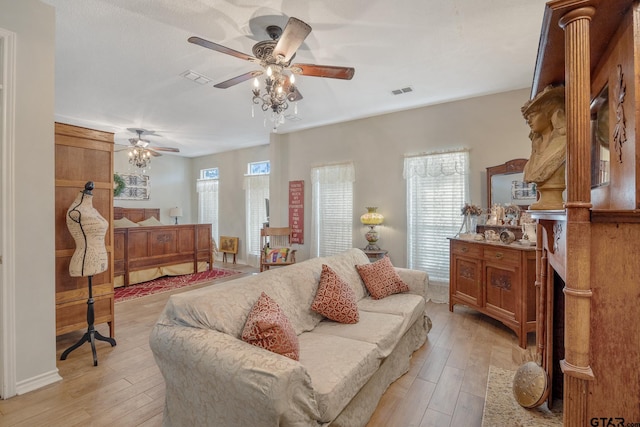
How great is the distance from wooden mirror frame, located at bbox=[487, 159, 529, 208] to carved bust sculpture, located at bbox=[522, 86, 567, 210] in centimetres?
237

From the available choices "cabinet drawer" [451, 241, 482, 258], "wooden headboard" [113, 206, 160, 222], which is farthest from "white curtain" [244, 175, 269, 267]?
"cabinet drawer" [451, 241, 482, 258]

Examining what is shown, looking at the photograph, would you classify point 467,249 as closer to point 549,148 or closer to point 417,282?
point 417,282

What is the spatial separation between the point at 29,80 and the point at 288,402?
2.77 m

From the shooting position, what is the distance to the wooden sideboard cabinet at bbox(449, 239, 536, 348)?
278cm

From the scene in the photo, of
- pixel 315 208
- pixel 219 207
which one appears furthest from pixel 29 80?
pixel 219 207

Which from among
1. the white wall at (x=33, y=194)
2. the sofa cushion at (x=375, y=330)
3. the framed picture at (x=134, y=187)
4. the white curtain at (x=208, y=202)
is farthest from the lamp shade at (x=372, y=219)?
the framed picture at (x=134, y=187)

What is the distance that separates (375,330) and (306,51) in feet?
8.37

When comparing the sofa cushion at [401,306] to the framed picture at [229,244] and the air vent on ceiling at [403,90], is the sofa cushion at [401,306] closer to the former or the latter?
the air vent on ceiling at [403,90]

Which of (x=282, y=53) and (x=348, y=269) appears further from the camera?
(x=348, y=269)

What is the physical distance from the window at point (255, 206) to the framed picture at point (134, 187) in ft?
8.85

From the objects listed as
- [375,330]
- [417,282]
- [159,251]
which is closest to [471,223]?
[417,282]

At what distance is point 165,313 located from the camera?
1.69 m

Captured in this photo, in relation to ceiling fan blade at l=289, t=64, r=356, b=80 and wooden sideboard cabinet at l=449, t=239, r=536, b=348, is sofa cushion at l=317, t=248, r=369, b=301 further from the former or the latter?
ceiling fan blade at l=289, t=64, r=356, b=80

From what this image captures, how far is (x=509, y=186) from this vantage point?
3.61 m
